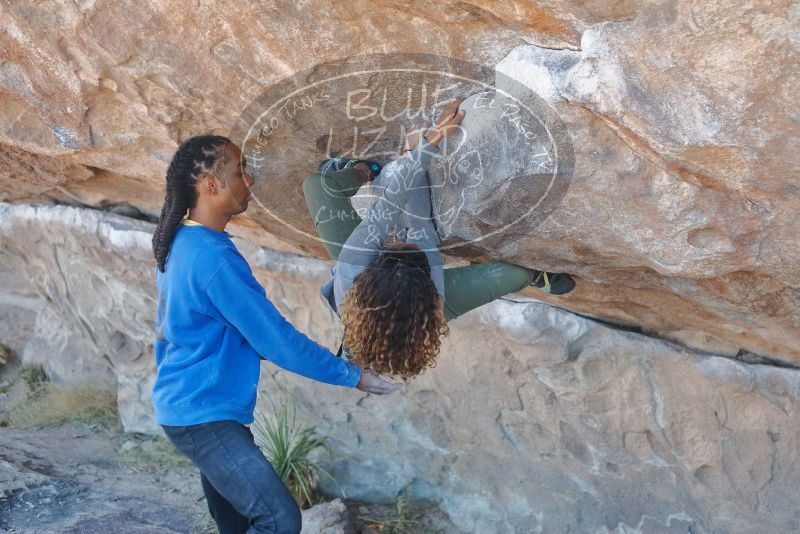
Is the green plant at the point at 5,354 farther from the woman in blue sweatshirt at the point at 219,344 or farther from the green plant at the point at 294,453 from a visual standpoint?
the woman in blue sweatshirt at the point at 219,344

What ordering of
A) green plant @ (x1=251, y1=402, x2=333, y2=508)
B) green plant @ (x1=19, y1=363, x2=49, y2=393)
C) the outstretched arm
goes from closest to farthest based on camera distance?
the outstretched arm
green plant @ (x1=251, y1=402, x2=333, y2=508)
green plant @ (x1=19, y1=363, x2=49, y2=393)

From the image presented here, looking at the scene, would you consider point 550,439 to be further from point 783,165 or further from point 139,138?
point 139,138

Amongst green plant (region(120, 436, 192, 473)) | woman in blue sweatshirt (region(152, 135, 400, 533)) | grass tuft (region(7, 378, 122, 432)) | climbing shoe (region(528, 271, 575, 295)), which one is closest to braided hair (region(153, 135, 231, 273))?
woman in blue sweatshirt (region(152, 135, 400, 533))

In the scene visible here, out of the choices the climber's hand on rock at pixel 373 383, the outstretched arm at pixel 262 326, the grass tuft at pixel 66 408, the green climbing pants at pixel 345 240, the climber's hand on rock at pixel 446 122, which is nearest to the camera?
the outstretched arm at pixel 262 326

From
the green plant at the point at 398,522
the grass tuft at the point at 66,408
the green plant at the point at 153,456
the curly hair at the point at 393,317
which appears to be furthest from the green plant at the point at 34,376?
the curly hair at the point at 393,317

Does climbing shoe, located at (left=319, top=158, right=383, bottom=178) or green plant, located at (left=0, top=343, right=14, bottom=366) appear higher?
climbing shoe, located at (left=319, top=158, right=383, bottom=178)

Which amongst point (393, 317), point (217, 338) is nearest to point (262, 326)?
point (217, 338)

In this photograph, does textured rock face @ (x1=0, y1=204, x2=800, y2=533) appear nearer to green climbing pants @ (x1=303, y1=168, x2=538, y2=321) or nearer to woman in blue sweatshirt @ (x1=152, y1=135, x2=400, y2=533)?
green climbing pants @ (x1=303, y1=168, x2=538, y2=321)

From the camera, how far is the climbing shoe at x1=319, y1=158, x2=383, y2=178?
2.72 meters

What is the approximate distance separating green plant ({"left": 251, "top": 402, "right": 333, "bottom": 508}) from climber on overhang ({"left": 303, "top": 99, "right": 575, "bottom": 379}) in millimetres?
1351

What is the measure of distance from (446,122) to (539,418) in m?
1.40

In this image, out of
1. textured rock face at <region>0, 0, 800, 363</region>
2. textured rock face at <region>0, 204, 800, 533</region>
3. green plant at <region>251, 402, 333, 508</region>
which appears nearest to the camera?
textured rock face at <region>0, 0, 800, 363</region>

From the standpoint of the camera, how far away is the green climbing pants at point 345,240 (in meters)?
2.57

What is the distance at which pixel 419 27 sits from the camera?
2.23 meters
